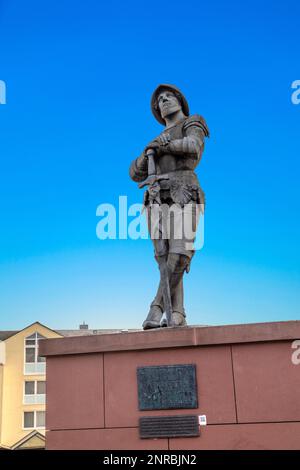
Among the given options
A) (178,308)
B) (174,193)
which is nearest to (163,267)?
(178,308)

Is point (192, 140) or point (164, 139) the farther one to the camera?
point (164, 139)

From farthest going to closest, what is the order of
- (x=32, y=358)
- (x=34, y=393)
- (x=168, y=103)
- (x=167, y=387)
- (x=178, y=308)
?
(x=32, y=358)
(x=34, y=393)
(x=168, y=103)
(x=178, y=308)
(x=167, y=387)

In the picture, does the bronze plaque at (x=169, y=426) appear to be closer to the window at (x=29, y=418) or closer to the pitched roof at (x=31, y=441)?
the pitched roof at (x=31, y=441)

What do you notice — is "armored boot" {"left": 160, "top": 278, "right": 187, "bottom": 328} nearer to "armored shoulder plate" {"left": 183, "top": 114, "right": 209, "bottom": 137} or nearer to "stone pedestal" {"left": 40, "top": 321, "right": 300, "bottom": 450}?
"stone pedestal" {"left": 40, "top": 321, "right": 300, "bottom": 450}

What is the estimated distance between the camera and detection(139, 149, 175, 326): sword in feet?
20.5

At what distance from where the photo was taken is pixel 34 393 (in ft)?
102

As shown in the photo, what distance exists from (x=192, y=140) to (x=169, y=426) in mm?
3421

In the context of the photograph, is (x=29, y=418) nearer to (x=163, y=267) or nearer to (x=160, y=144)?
(x=163, y=267)

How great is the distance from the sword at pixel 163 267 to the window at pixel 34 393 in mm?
26557

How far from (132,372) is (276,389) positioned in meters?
1.56

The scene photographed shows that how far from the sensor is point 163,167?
274 inches

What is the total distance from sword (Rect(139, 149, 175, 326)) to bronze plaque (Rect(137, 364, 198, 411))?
0.71 m
